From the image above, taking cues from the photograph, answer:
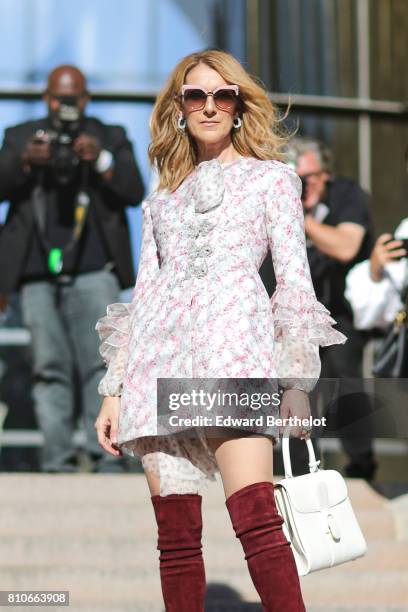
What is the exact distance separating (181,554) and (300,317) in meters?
0.68

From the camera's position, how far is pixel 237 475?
3.51 m

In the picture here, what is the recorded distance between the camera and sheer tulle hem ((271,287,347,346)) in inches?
Result: 141

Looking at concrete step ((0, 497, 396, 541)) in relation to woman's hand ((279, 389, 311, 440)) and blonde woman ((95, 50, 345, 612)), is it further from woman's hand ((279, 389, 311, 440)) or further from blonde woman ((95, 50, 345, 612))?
Answer: woman's hand ((279, 389, 311, 440))

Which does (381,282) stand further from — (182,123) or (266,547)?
(266,547)

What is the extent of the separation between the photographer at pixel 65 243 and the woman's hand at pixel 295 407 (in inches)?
123

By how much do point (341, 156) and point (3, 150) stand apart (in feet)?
11.9

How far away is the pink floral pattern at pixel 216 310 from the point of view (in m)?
3.58

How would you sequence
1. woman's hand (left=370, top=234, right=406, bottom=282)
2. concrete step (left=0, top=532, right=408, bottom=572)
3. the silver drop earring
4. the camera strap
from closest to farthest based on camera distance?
the silver drop earring
concrete step (left=0, top=532, right=408, bottom=572)
woman's hand (left=370, top=234, right=406, bottom=282)
the camera strap

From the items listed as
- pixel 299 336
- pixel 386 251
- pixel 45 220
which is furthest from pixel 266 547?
pixel 45 220

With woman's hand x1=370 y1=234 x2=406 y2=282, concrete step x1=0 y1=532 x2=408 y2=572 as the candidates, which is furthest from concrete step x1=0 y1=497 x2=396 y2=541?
woman's hand x1=370 y1=234 x2=406 y2=282

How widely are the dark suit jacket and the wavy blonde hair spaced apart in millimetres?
2698

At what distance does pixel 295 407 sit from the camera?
3.53m

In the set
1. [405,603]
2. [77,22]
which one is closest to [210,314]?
[405,603]

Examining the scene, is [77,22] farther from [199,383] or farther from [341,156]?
[199,383]
